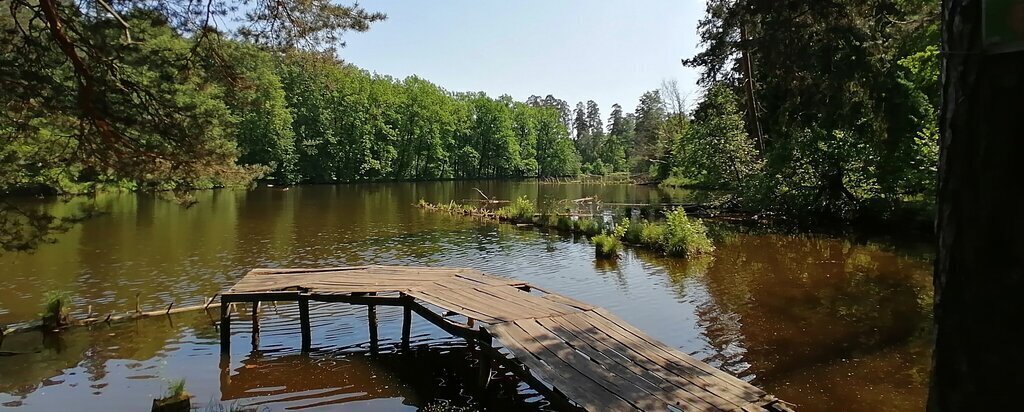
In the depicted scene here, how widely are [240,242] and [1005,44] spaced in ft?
83.6

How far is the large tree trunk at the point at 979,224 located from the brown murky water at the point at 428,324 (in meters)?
7.08

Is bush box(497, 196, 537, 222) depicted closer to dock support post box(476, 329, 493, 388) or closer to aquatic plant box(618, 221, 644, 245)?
aquatic plant box(618, 221, 644, 245)

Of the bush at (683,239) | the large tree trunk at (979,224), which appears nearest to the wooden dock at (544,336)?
the large tree trunk at (979,224)

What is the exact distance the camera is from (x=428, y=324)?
1303 cm

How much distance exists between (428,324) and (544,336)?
17.2 feet

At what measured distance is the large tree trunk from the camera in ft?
6.46

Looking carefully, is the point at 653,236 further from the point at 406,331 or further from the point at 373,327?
the point at 373,327

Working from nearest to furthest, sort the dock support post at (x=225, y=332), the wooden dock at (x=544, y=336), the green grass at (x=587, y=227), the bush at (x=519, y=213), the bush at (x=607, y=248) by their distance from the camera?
the wooden dock at (x=544, y=336) → the dock support post at (x=225, y=332) → the bush at (x=607, y=248) → the green grass at (x=587, y=227) → the bush at (x=519, y=213)

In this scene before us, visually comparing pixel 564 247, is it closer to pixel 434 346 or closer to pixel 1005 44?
pixel 434 346

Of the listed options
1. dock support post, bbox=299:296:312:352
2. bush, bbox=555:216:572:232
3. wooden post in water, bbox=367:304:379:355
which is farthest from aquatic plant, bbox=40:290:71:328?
bush, bbox=555:216:572:232

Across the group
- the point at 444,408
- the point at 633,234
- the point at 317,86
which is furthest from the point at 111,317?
the point at 633,234

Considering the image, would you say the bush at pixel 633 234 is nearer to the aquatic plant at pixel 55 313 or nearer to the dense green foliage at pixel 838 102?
the dense green foliage at pixel 838 102

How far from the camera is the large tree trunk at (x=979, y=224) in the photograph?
1.97m

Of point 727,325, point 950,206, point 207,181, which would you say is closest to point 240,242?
point 207,181
